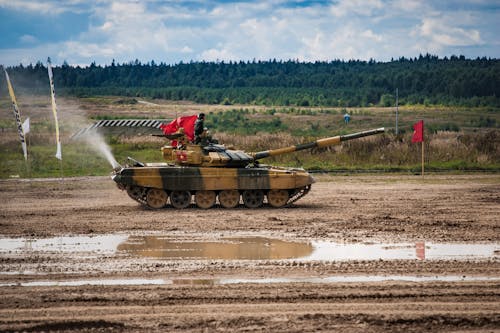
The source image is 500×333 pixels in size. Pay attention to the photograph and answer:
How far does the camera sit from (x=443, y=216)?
23047mm

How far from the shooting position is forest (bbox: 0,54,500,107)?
92250 millimetres

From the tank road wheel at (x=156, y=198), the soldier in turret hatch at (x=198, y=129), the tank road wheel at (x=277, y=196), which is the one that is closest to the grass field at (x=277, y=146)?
the tank road wheel at (x=156, y=198)

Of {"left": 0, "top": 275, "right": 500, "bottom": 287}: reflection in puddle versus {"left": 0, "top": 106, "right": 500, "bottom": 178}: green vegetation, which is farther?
{"left": 0, "top": 106, "right": 500, "bottom": 178}: green vegetation

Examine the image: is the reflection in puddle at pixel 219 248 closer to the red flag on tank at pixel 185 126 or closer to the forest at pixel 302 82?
the red flag on tank at pixel 185 126

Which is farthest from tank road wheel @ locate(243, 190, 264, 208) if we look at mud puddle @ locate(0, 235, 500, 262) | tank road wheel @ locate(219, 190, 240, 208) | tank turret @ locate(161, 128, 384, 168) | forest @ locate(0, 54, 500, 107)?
forest @ locate(0, 54, 500, 107)

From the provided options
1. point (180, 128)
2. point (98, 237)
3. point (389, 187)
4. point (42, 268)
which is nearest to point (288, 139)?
point (389, 187)

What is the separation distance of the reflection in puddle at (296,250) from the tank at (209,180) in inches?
201

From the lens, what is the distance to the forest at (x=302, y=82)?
92.2 m

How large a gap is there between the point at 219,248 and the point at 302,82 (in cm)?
9952

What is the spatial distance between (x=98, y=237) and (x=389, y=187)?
13992 mm

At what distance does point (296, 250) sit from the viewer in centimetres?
1800

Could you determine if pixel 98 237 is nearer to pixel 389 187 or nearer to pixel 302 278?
pixel 302 278

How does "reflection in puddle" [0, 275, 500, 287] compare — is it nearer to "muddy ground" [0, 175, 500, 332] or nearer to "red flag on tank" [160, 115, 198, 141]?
"muddy ground" [0, 175, 500, 332]

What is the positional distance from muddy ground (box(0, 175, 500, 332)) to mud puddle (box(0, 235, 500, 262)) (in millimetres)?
454
